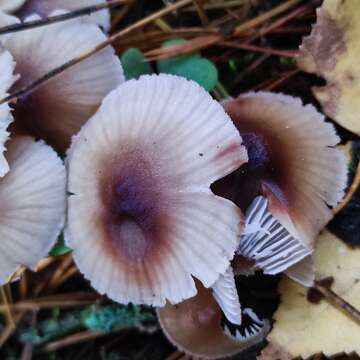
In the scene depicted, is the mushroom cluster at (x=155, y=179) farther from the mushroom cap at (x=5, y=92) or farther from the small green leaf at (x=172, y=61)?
the small green leaf at (x=172, y=61)

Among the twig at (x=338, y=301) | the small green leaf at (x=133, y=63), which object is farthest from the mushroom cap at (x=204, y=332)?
the small green leaf at (x=133, y=63)

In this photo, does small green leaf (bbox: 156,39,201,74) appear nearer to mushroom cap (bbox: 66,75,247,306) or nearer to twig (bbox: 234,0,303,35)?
twig (bbox: 234,0,303,35)

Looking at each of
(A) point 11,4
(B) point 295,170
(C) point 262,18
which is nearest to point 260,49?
(C) point 262,18

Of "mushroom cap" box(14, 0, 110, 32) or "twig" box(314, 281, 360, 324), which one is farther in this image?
"mushroom cap" box(14, 0, 110, 32)

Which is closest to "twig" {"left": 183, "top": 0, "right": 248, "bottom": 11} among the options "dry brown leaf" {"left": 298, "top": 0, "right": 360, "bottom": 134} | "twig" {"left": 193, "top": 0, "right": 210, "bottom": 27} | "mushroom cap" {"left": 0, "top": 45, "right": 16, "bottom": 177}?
"twig" {"left": 193, "top": 0, "right": 210, "bottom": 27}

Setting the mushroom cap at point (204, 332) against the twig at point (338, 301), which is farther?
the mushroom cap at point (204, 332)

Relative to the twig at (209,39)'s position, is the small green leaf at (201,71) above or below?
below

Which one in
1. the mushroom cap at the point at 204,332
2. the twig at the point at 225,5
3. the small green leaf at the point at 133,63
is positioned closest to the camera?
the mushroom cap at the point at 204,332
